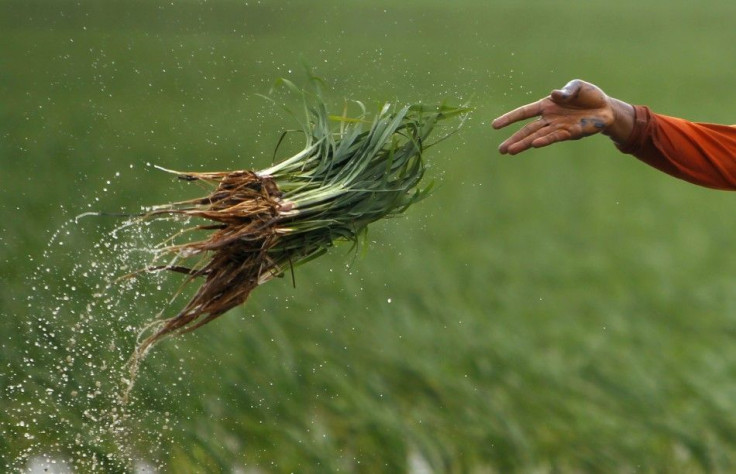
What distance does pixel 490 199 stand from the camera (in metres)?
8.20

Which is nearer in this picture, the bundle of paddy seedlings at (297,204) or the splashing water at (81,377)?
the bundle of paddy seedlings at (297,204)

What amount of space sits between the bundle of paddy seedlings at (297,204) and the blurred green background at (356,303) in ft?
1.20

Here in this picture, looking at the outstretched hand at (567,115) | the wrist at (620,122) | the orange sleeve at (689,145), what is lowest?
the orange sleeve at (689,145)

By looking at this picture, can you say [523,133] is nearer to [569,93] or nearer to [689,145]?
[569,93]

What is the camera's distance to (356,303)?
5910mm

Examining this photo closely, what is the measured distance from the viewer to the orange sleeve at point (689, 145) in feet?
11.9

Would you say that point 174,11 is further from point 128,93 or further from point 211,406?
point 211,406

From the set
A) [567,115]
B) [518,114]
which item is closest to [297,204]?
[518,114]

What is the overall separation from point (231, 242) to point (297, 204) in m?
0.20

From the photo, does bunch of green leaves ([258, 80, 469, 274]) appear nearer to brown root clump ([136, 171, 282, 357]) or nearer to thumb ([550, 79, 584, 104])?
brown root clump ([136, 171, 282, 357])

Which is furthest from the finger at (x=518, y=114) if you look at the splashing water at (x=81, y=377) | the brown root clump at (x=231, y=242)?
the splashing water at (x=81, y=377)

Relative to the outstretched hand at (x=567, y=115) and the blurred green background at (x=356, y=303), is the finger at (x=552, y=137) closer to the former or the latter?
the outstretched hand at (x=567, y=115)

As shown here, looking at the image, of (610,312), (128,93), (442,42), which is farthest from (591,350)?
(442,42)

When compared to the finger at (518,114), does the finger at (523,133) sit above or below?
below
